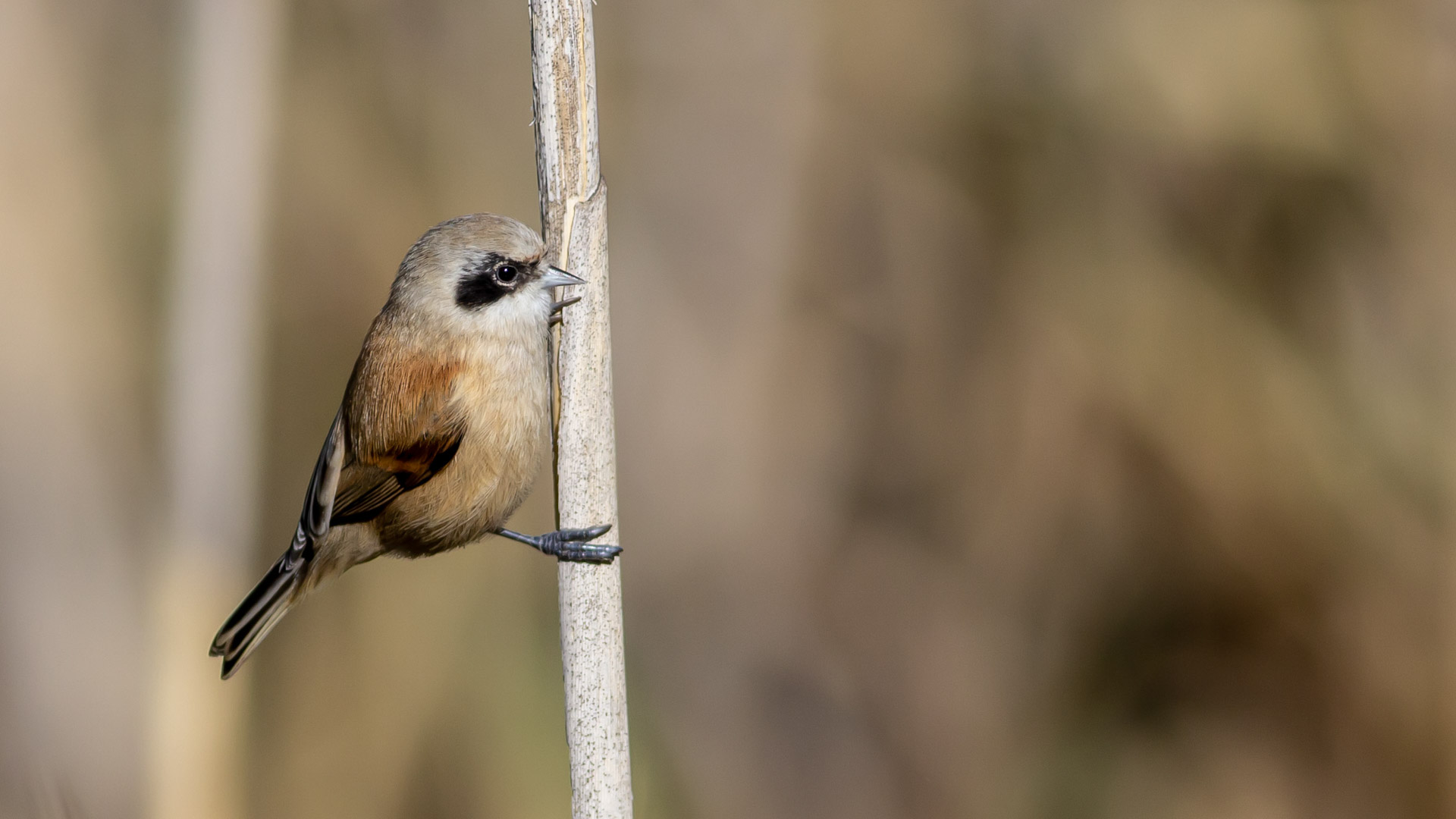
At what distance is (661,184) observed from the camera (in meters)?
3.84

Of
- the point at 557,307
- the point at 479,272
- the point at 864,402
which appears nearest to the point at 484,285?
the point at 479,272

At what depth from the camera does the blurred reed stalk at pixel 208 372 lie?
2.61 m

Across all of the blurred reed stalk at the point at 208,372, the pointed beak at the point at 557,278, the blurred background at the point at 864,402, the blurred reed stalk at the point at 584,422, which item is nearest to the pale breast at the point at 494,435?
the pointed beak at the point at 557,278

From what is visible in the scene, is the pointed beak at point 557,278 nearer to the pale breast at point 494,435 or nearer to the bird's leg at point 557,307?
the bird's leg at point 557,307

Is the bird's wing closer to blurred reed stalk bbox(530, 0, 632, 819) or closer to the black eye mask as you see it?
the black eye mask

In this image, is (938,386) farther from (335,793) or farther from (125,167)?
(125,167)

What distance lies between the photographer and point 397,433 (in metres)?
2.44

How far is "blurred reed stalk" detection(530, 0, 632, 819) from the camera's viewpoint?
1.76 metres

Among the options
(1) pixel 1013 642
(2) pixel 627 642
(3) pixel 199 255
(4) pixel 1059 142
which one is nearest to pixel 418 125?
(3) pixel 199 255

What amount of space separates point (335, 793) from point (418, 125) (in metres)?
2.29

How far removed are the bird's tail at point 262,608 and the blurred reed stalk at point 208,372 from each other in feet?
1.11

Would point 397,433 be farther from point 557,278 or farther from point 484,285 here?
point 557,278

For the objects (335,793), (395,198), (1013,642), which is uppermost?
(395,198)

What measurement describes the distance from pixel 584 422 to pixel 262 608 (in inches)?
40.8
